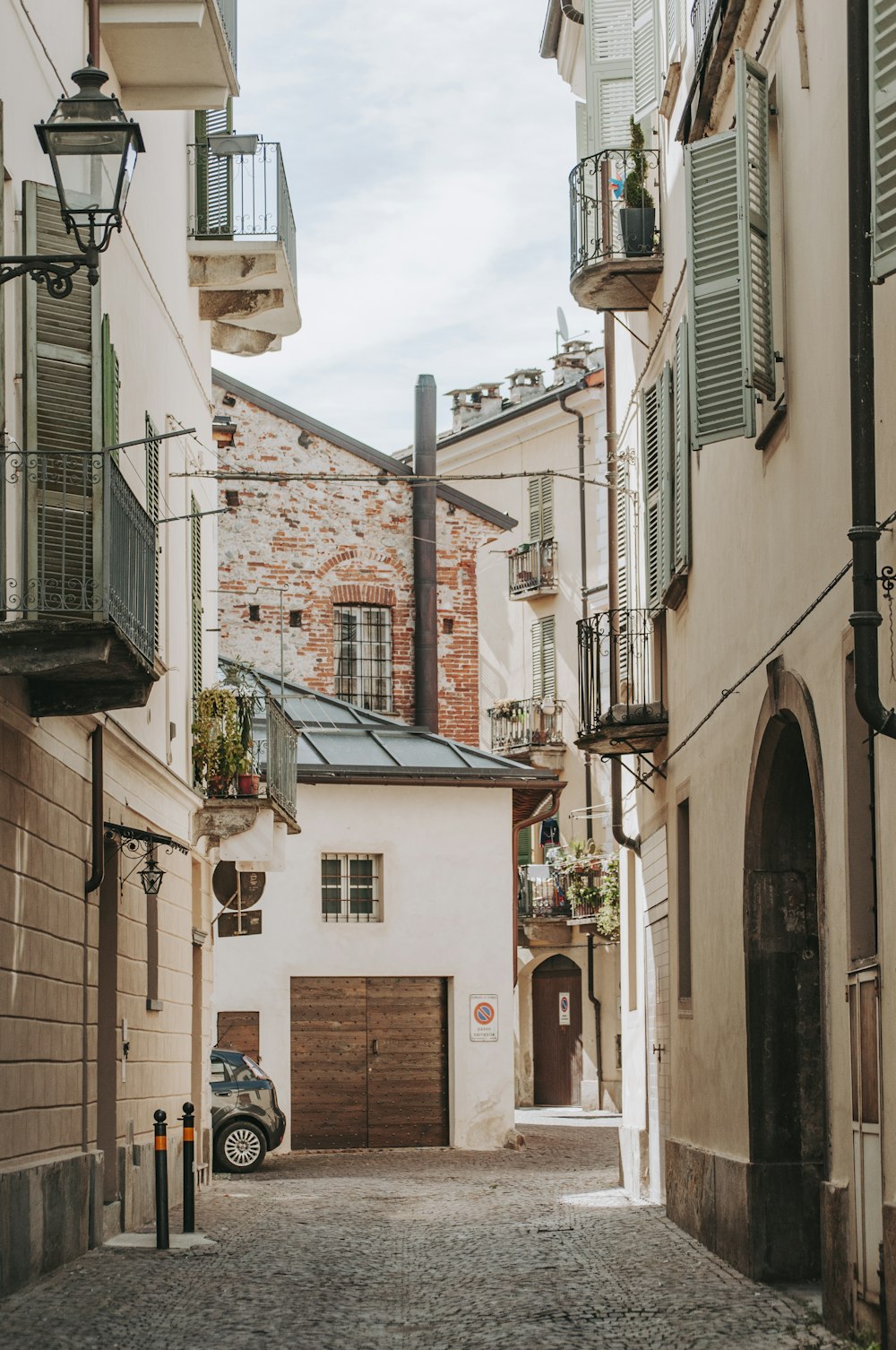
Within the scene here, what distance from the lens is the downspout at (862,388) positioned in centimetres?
800

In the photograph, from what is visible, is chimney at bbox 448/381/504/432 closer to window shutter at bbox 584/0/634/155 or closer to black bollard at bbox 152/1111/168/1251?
window shutter at bbox 584/0/634/155

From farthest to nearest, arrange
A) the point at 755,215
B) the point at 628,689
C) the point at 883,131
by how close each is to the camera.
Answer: the point at 628,689 → the point at 755,215 → the point at 883,131

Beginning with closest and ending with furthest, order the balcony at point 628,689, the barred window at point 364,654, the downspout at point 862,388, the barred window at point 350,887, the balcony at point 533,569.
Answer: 1. the downspout at point 862,388
2. the balcony at point 628,689
3. the barred window at point 350,887
4. the barred window at point 364,654
5. the balcony at point 533,569

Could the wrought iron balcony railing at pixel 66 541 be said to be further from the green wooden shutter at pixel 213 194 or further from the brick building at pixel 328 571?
the brick building at pixel 328 571

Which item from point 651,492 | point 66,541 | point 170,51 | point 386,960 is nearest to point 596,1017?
point 386,960

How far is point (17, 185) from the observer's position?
446 inches

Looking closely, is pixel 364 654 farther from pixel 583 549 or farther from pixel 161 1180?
pixel 161 1180

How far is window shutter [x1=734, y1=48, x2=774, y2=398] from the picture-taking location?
35.8 feet

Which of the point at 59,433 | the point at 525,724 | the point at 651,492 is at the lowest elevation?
the point at 59,433

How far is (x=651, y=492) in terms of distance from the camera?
1698 cm

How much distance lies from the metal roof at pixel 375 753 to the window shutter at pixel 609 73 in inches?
399

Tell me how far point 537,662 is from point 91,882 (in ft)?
113

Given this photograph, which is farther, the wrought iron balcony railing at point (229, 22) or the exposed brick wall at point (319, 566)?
the exposed brick wall at point (319, 566)

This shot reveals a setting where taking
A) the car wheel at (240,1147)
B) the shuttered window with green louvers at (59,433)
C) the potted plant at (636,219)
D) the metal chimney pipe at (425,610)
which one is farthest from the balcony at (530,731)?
the shuttered window with green louvers at (59,433)
